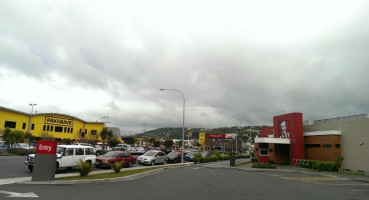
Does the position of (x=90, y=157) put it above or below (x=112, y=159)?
above

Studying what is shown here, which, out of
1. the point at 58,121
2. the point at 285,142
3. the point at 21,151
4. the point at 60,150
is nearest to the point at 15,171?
the point at 60,150

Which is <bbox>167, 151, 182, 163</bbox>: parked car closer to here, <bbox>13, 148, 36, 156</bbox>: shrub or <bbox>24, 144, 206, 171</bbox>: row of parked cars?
<bbox>24, 144, 206, 171</bbox>: row of parked cars

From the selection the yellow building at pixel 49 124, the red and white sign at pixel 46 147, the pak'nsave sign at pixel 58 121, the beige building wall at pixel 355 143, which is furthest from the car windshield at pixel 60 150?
the pak'nsave sign at pixel 58 121

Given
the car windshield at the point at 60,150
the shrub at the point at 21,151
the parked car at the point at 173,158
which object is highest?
the car windshield at the point at 60,150

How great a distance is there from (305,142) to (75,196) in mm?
34401

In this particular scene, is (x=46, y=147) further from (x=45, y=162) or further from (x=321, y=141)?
(x=321, y=141)

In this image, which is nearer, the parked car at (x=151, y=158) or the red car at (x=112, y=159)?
the red car at (x=112, y=159)

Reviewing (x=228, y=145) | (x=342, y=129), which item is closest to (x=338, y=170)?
(x=342, y=129)

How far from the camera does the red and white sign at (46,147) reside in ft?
47.9

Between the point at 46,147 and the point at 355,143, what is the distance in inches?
1172

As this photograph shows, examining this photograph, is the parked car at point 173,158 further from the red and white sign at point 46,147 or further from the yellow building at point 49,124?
the yellow building at point 49,124

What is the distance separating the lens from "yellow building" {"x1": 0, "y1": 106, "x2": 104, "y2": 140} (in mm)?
60425

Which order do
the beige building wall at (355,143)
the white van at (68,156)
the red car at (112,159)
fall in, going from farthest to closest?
the beige building wall at (355,143)
the red car at (112,159)
the white van at (68,156)

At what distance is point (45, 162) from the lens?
14281 mm
